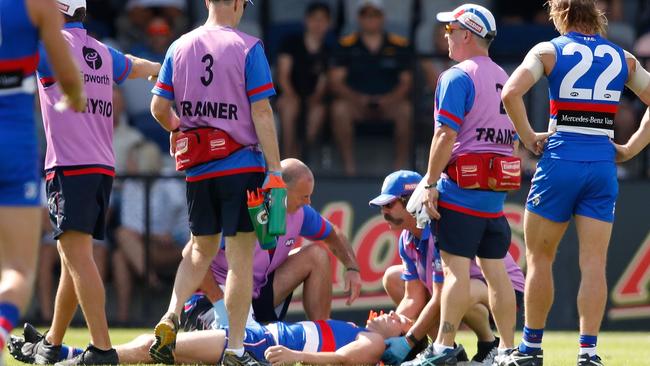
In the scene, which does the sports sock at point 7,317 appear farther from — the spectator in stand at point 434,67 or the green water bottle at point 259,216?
the spectator in stand at point 434,67

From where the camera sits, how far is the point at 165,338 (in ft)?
23.1

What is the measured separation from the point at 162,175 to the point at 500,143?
18.6 feet

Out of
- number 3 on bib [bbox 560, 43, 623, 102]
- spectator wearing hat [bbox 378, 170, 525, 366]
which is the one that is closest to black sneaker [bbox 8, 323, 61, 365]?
spectator wearing hat [bbox 378, 170, 525, 366]

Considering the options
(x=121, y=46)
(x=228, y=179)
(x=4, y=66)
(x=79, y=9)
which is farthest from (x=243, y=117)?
(x=121, y=46)

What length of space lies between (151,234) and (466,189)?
5.83 meters

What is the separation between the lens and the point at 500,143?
7.58 metres

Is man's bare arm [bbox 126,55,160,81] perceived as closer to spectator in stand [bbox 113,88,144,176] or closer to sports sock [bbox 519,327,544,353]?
sports sock [bbox 519,327,544,353]

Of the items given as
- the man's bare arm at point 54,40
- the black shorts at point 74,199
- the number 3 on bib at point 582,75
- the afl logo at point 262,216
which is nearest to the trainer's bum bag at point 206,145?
the afl logo at point 262,216

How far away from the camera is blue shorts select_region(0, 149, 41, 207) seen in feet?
18.5

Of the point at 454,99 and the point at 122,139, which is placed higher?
the point at 454,99

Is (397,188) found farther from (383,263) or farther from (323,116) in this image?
(323,116)

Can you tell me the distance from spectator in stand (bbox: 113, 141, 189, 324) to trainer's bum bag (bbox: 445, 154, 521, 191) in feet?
18.4

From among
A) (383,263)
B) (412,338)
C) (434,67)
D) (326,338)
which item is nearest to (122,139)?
(383,263)

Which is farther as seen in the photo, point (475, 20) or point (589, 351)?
point (475, 20)
